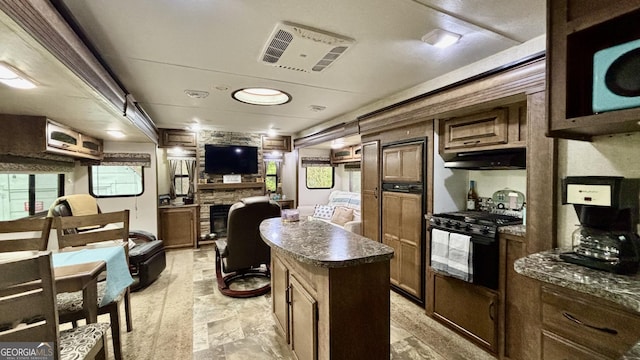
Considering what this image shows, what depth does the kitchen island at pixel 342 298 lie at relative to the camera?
146cm

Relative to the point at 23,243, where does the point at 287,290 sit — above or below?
below

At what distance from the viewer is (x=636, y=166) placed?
1481mm

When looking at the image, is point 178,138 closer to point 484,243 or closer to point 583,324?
point 484,243

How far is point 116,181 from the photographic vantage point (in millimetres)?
4914

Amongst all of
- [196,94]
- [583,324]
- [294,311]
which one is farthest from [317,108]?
[583,324]

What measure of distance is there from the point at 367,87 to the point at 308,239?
1.86 meters

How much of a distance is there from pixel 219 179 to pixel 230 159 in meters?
0.49

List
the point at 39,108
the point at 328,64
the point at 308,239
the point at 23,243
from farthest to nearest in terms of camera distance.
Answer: the point at 39,108 → the point at 328,64 → the point at 23,243 → the point at 308,239

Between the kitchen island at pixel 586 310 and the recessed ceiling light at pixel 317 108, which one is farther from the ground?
the recessed ceiling light at pixel 317 108

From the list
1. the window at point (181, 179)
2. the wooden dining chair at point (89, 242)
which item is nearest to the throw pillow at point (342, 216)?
the window at point (181, 179)

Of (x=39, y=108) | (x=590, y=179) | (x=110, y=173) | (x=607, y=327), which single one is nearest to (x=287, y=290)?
(x=607, y=327)

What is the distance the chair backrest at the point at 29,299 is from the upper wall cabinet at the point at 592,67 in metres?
2.66

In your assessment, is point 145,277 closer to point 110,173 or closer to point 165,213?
point 165,213

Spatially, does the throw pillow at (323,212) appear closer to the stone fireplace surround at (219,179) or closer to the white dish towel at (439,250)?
the stone fireplace surround at (219,179)
